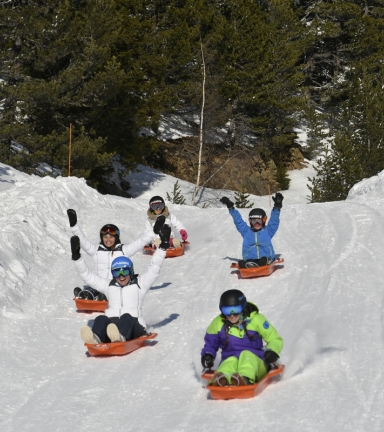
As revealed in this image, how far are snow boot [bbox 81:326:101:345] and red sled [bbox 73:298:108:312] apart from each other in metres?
1.50

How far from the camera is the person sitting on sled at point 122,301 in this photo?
5602mm

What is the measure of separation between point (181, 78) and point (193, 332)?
890 inches

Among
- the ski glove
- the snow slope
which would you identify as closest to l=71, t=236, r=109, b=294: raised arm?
the snow slope

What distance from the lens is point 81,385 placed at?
4.97m

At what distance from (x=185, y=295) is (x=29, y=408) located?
12.2 ft

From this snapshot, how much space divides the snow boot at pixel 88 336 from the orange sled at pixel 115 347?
0.17 feet

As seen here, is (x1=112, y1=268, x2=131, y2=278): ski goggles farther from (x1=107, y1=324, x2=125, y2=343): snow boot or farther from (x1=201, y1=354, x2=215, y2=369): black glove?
(x1=201, y1=354, x2=215, y2=369): black glove

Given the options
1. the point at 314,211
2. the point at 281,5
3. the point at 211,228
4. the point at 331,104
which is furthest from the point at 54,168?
the point at 331,104

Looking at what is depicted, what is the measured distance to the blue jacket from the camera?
873cm

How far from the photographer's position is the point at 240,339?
15.3ft

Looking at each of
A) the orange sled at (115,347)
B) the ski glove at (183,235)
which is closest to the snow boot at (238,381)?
the orange sled at (115,347)

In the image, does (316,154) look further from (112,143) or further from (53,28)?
(53,28)

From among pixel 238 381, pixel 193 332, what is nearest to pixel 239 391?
pixel 238 381

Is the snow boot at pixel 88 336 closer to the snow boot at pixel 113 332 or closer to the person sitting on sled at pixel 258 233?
the snow boot at pixel 113 332
